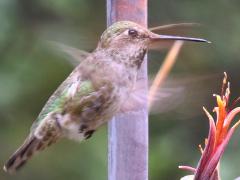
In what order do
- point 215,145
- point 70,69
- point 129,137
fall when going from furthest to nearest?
point 70,69, point 129,137, point 215,145

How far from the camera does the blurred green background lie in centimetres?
516

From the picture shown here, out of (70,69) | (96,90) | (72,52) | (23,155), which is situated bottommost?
(70,69)

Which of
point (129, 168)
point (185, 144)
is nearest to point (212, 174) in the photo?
point (129, 168)

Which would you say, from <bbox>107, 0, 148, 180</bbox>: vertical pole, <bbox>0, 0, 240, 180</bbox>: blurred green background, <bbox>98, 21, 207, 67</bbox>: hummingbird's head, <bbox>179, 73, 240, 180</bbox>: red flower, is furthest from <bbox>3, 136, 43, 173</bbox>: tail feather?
<bbox>0, 0, 240, 180</bbox>: blurred green background

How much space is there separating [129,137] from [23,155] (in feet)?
1.33

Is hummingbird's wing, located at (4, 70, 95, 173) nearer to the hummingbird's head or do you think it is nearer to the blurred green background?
the hummingbird's head

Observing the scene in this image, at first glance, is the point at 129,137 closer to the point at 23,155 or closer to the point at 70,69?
the point at 23,155

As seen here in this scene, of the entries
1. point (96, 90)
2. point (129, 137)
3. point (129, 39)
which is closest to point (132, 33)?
point (129, 39)

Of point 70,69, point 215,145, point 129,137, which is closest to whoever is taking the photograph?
point 215,145

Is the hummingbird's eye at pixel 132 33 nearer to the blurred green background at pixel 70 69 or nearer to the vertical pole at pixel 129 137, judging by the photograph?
the vertical pole at pixel 129 137

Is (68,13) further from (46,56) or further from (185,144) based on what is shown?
(185,144)

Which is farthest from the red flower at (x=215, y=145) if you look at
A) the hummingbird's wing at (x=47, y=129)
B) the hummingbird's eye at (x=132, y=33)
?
the hummingbird's wing at (x=47, y=129)

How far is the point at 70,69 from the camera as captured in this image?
5371 mm

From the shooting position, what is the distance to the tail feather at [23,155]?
2.65 m
